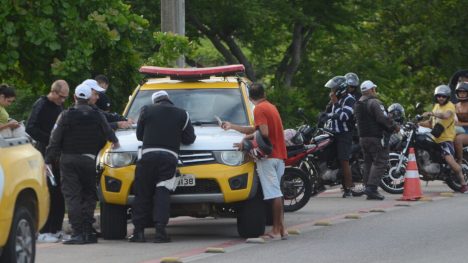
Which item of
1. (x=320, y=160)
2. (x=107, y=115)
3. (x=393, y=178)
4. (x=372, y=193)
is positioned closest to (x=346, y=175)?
(x=320, y=160)

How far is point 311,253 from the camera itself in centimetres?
1329

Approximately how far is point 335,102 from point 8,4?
5.94m

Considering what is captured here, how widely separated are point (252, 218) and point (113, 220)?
1.56 metres

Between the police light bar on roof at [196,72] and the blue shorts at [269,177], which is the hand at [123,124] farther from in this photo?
the blue shorts at [269,177]

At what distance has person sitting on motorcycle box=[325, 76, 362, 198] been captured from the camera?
68.3ft

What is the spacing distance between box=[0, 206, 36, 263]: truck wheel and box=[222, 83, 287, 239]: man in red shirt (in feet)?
13.3

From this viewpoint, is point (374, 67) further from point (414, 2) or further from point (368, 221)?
point (368, 221)

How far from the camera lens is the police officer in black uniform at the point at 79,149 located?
574 inches

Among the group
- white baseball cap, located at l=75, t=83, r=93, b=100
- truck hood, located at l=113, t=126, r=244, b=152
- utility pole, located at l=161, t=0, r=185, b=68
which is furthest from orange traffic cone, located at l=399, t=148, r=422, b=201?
white baseball cap, located at l=75, t=83, r=93, b=100

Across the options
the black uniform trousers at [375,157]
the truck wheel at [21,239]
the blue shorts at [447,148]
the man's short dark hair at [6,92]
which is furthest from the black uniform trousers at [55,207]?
the blue shorts at [447,148]

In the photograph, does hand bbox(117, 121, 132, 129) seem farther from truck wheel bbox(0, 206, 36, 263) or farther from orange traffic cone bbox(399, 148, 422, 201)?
orange traffic cone bbox(399, 148, 422, 201)

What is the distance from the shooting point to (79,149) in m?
14.6

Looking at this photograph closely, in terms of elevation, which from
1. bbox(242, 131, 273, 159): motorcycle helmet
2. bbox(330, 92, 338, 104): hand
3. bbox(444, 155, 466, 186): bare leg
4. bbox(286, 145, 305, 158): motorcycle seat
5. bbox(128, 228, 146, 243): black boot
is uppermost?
bbox(330, 92, 338, 104): hand

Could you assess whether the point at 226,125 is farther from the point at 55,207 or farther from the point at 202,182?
the point at 55,207
